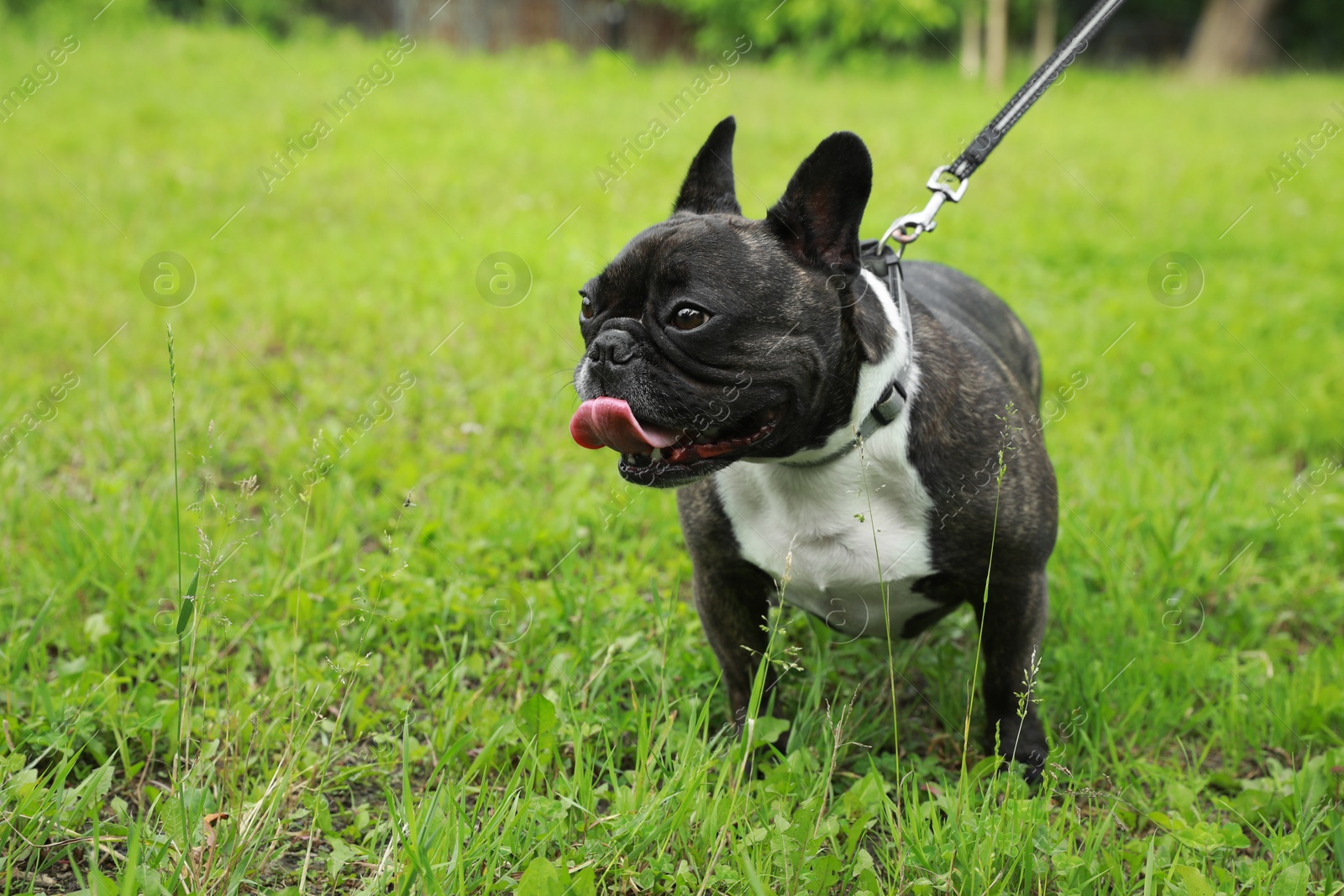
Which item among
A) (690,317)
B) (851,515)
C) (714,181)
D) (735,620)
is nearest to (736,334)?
(690,317)

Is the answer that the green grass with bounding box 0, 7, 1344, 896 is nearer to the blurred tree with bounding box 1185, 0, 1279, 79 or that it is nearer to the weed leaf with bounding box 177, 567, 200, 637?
the weed leaf with bounding box 177, 567, 200, 637

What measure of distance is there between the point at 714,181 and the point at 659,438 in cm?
81

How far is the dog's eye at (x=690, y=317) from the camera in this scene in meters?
2.15

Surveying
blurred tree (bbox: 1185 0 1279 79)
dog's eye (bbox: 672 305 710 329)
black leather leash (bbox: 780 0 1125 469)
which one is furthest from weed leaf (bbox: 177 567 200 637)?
blurred tree (bbox: 1185 0 1279 79)

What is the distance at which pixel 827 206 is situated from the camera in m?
2.27

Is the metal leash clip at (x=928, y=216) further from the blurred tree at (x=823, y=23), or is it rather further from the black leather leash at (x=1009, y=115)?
the blurred tree at (x=823, y=23)

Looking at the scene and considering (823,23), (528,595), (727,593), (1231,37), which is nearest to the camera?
(727,593)

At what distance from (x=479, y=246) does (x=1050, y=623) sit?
15.4 feet

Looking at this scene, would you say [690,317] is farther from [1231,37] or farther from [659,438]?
[1231,37]

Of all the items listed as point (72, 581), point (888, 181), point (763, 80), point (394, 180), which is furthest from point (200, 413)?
point (763, 80)

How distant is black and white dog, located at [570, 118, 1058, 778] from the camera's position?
2.16 m

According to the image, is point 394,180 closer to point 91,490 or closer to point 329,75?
point 329,75

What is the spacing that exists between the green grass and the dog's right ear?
38.5 inches

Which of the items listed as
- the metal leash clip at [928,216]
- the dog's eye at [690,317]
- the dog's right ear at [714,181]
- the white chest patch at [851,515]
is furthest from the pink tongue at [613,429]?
the metal leash clip at [928,216]
